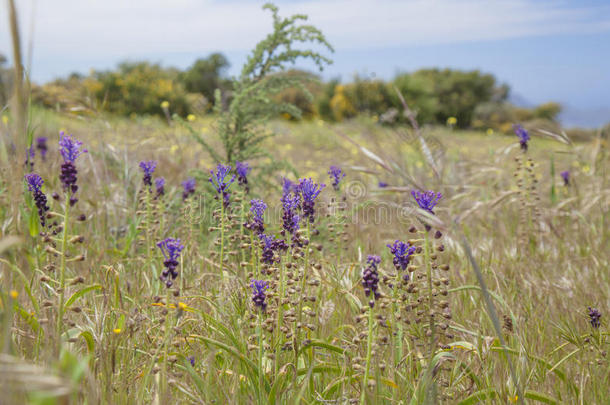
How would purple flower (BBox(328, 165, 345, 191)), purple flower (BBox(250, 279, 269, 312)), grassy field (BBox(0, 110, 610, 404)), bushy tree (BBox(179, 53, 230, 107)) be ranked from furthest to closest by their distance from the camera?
bushy tree (BBox(179, 53, 230, 107)) → purple flower (BBox(328, 165, 345, 191)) → purple flower (BBox(250, 279, 269, 312)) → grassy field (BBox(0, 110, 610, 404))

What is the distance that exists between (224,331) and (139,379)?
34 centimetres

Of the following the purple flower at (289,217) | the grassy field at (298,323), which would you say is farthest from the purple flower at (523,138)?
the purple flower at (289,217)

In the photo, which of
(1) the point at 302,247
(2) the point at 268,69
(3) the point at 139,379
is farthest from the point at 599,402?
(2) the point at 268,69

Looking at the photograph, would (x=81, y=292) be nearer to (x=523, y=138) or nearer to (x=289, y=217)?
(x=289, y=217)

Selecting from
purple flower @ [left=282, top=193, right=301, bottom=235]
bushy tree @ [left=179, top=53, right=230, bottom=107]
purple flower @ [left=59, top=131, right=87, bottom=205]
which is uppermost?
bushy tree @ [left=179, top=53, right=230, bottom=107]

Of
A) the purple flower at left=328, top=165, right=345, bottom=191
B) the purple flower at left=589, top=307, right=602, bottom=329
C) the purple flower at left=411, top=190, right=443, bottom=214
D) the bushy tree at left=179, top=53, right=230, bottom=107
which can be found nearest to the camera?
the purple flower at left=411, top=190, right=443, bottom=214

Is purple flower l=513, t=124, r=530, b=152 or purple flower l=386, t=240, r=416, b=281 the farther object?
purple flower l=513, t=124, r=530, b=152

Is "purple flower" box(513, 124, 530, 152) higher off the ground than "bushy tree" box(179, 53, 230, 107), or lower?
lower

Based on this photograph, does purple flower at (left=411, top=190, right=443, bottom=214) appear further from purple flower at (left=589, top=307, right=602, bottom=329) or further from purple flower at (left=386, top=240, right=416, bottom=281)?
purple flower at (left=589, top=307, right=602, bottom=329)

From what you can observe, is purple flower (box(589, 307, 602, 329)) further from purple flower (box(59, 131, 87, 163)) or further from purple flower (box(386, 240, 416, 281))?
purple flower (box(59, 131, 87, 163))

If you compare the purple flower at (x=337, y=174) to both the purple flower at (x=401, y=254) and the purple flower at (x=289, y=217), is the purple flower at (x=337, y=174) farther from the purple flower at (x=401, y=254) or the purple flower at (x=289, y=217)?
the purple flower at (x=401, y=254)

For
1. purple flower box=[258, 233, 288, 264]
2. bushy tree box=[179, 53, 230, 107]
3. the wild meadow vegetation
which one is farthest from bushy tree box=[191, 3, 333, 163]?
bushy tree box=[179, 53, 230, 107]

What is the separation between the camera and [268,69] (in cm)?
374

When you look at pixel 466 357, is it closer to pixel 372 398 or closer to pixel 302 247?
pixel 372 398
